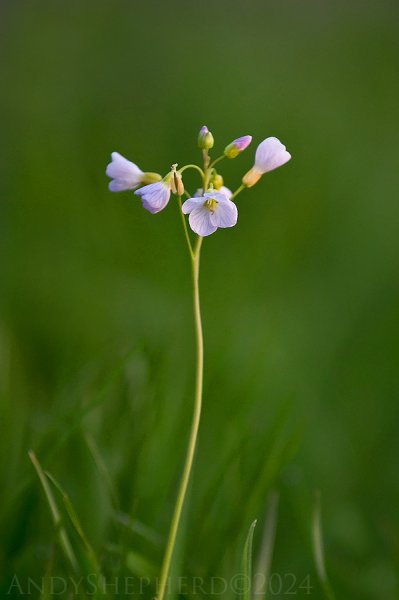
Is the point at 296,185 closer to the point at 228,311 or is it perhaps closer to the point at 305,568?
the point at 228,311

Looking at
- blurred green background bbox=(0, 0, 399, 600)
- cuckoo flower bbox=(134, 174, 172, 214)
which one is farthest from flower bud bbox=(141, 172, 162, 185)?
blurred green background bbox=(0, 0, 399, 600)

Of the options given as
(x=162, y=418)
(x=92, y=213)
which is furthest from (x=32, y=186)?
(x=162, y=418)

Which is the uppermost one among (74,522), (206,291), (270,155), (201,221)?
(206,291)

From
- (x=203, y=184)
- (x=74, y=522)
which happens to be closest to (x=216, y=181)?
(x=203, y=184)

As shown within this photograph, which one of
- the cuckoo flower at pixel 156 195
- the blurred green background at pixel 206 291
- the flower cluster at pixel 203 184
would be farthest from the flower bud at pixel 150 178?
the blurred green background at pixel 206 291

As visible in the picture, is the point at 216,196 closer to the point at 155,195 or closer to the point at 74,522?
the point at 155,195

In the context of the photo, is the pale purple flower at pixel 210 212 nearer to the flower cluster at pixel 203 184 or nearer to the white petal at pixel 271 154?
the flower cluster at pixel 203 184

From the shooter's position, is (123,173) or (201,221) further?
(123,173)
